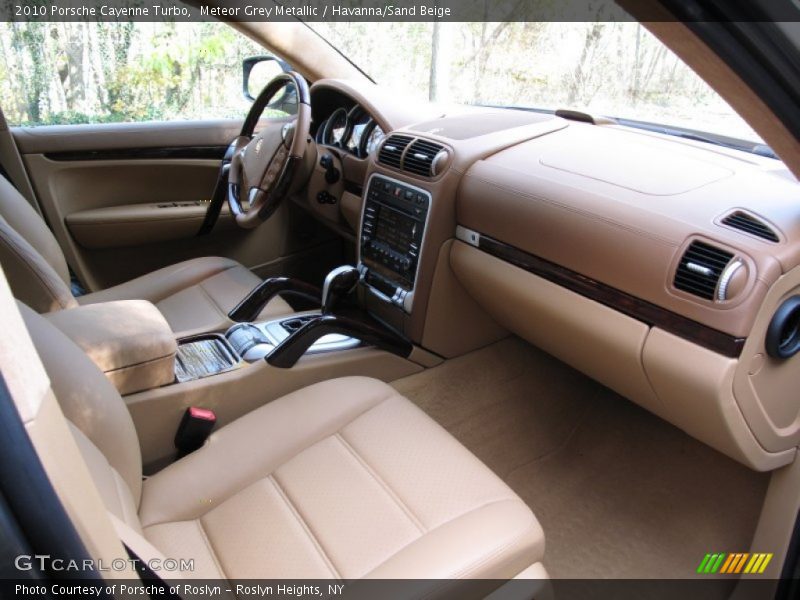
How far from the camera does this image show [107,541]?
595mm

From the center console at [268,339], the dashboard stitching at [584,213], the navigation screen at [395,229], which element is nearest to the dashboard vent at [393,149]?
the navigation screen at [395,229]

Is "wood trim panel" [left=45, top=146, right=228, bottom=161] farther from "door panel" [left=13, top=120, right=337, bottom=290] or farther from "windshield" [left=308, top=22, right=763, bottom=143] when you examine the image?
"windshield" [left=308, top=22, right=763, bottom=143]

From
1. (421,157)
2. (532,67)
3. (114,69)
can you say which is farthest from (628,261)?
(114,69)

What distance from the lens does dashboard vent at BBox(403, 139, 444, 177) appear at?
5.70 ft

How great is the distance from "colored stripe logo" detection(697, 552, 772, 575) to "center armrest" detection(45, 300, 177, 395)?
1340 millimetres

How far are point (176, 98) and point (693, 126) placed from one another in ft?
6.35

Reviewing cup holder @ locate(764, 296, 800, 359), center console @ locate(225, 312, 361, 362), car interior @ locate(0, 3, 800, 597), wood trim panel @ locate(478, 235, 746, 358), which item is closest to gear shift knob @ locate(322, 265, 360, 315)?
car interior @ locate(0, 3, 800, 597)

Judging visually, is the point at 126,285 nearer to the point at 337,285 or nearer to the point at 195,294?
the point at 195,294

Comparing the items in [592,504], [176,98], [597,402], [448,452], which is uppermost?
[176,98]

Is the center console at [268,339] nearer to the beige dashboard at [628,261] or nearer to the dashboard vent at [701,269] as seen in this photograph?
the beige dashboard at [628,261]

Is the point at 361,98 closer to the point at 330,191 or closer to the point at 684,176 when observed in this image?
the point at 330,191

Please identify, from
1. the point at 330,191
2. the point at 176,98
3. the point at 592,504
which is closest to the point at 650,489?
the point at 592,504

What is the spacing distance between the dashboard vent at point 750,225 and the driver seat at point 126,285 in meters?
1.25

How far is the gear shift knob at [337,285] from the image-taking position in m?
1.96
